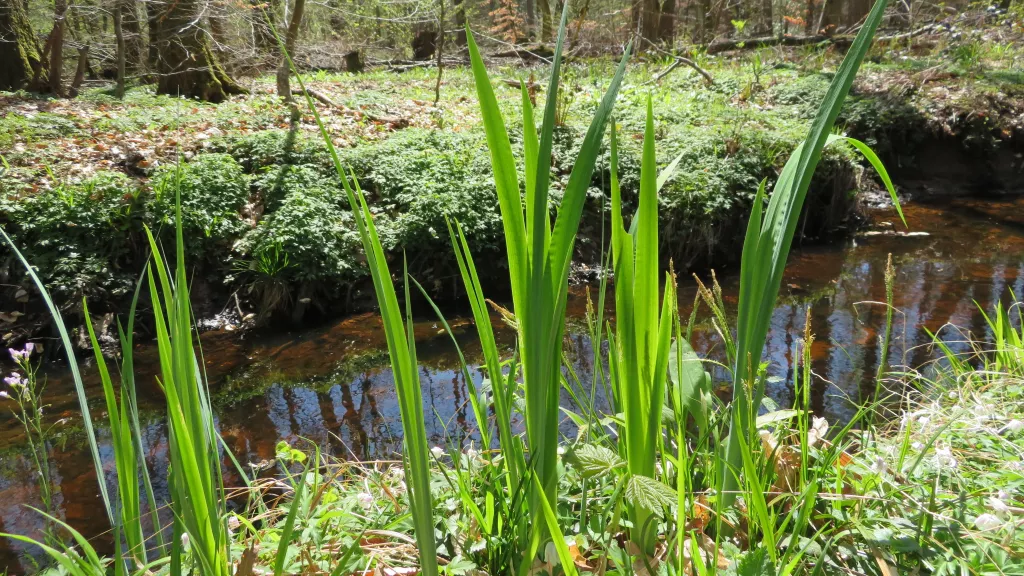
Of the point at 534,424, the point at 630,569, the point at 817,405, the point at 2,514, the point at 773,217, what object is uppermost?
the point at 773,217

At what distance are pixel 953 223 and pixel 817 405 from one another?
16.8 feet

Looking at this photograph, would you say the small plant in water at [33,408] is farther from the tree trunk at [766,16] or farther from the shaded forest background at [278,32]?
the tree trunk at [766,16]

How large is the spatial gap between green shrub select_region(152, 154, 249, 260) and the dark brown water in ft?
2.62

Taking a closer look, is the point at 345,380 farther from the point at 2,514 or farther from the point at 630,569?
the point at 630,569

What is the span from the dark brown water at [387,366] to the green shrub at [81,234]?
63 centimetres

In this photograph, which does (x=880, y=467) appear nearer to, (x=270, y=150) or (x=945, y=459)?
(x=945, y=459)

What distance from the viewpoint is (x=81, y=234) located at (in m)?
4.64

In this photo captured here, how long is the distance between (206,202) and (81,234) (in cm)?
89

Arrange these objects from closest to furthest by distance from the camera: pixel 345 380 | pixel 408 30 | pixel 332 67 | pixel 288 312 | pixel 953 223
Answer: pixel 345 380 → pixel 288 312 → pixel 953 223 → pixel 332 67 → pixel 408 30

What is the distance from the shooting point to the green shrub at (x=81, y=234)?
4441 millimetres

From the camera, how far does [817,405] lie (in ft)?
11.5

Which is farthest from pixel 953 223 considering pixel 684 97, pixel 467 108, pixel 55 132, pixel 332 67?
pixel 332 67

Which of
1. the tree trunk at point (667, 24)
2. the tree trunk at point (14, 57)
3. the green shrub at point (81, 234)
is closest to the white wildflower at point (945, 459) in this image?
the green shrub at point (81, 234)

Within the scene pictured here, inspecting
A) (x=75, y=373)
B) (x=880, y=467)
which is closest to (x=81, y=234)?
(x=75, y=373)
